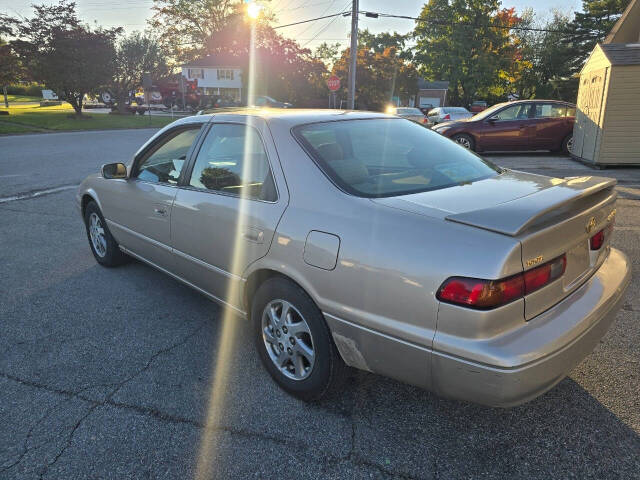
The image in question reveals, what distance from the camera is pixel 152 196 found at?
Result: 11.8 feet

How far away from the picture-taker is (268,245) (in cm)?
254

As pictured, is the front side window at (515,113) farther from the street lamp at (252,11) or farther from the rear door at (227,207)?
the street lamp at (252,11)

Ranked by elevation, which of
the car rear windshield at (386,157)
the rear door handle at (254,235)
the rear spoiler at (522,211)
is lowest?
the rear door handle at (254,235)

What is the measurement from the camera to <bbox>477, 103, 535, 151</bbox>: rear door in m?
12.9

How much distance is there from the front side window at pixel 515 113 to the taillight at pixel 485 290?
40.3ft

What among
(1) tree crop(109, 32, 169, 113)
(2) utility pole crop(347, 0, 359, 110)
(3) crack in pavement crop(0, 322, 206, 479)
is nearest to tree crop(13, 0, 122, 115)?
(1) tree crop(109, 32, 169, 113)

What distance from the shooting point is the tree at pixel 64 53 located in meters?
24.1

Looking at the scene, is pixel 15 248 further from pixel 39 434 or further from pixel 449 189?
pixel 449 189

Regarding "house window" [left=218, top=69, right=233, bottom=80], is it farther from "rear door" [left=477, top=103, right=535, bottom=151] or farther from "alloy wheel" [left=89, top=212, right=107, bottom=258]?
"alloy wheel" [left=89, top=212, right=107, bottom=258]

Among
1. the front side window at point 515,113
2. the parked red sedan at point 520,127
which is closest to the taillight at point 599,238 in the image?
the parked red sedan at point 520,127

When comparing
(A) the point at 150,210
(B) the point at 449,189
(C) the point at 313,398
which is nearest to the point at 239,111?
(A) the point at 150,210

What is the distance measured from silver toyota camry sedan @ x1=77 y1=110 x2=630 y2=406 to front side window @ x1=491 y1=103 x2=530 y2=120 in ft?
35.3

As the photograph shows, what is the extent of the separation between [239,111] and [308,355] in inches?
69.1

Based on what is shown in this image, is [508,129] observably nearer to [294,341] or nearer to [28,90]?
[294,341]
